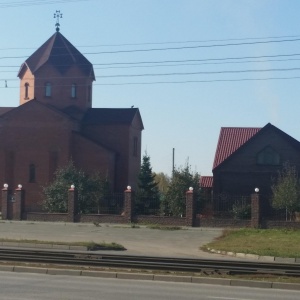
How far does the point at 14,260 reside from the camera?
1927cm

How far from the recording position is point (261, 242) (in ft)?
100

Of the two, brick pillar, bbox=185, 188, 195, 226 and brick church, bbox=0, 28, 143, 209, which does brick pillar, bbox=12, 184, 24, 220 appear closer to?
brick church, bbox=0, 28, 143, 209

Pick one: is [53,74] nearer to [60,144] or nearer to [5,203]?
[60,144]

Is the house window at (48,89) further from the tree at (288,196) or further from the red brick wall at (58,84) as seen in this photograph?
the tree at (288,196)

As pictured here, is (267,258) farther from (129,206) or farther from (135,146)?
(135,146)

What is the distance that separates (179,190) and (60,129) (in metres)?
15.5

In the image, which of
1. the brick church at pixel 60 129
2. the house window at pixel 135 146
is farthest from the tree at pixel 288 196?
the house window at pixel 135 146

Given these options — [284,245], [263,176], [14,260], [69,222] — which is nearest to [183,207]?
[69,222]

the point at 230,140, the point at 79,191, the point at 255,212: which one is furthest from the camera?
the point at 230,140

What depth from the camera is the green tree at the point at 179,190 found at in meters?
44.0

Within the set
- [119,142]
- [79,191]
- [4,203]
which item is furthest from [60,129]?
[4,203]

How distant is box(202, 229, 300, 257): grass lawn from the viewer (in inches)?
1009

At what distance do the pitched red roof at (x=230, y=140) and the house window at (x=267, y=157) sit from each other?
2056mm

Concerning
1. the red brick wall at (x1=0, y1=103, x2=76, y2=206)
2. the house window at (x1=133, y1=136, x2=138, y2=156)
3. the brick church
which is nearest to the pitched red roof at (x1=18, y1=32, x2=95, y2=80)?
the brick church
